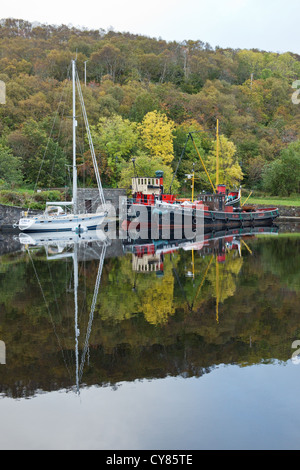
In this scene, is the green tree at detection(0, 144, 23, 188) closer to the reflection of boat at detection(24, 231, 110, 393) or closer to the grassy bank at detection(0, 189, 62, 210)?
the grassy bank at detection(0, 189, 62, 210)

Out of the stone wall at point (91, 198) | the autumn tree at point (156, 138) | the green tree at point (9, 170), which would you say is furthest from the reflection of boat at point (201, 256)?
the autumn tree at point (156, 138)

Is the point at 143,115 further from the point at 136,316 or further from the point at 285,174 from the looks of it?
the point at 136,316

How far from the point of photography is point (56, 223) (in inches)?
1491

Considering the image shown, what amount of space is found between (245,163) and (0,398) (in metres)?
65.9

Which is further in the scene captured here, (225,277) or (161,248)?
(161,248)

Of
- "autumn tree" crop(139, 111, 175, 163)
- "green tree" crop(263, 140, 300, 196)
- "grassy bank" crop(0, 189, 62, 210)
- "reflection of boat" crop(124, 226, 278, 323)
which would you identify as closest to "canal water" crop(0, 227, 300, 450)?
"reflection of boat" crop(124, 226, 278, 323)

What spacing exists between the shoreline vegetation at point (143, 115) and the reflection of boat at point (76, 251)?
374 inches

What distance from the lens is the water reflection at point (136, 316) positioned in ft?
30.5

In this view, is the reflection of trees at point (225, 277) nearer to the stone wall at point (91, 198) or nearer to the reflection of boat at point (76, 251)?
the reflection of boat at point (76, 251)

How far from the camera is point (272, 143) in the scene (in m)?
74.9

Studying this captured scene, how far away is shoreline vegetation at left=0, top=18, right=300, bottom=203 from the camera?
5375cm

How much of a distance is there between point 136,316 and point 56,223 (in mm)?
25908

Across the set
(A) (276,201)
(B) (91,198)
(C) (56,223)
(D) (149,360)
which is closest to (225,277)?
(D) (149,360)

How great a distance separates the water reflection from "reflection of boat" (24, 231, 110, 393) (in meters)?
0.07
